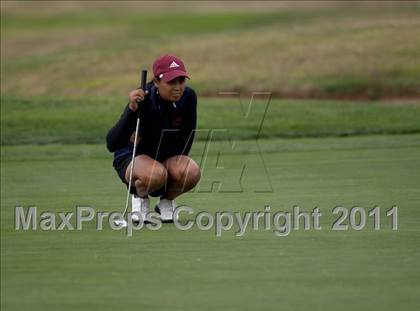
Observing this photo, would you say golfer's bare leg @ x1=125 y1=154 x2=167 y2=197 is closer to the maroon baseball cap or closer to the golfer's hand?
the golfer's hand

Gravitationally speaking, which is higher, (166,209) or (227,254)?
(166,209)

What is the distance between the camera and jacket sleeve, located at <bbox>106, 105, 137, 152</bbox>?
32.6ft

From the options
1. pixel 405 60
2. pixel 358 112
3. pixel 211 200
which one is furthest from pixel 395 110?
pixel 211 200

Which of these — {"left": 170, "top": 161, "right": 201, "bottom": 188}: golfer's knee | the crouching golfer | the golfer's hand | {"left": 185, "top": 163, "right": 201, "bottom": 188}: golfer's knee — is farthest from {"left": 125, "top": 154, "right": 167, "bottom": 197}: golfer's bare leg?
the golfer's hand

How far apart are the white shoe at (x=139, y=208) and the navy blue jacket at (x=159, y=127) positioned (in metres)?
0.39

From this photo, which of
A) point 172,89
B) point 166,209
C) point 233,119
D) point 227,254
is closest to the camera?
point 227,254

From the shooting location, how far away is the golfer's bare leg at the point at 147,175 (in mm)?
10055

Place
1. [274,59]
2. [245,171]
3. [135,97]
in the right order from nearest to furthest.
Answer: [135,97], [245,171], [274,59]

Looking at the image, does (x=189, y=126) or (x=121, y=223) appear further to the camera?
(x=189, y=126)

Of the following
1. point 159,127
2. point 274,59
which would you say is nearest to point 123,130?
point 159,127

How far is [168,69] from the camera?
9.87 meters

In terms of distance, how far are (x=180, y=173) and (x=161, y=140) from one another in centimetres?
32

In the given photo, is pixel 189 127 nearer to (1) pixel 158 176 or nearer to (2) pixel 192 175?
(2) pixel 192 175

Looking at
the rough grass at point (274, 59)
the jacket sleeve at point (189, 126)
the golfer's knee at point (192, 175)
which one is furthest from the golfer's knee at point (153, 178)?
the rough grass at point (274, 59)
